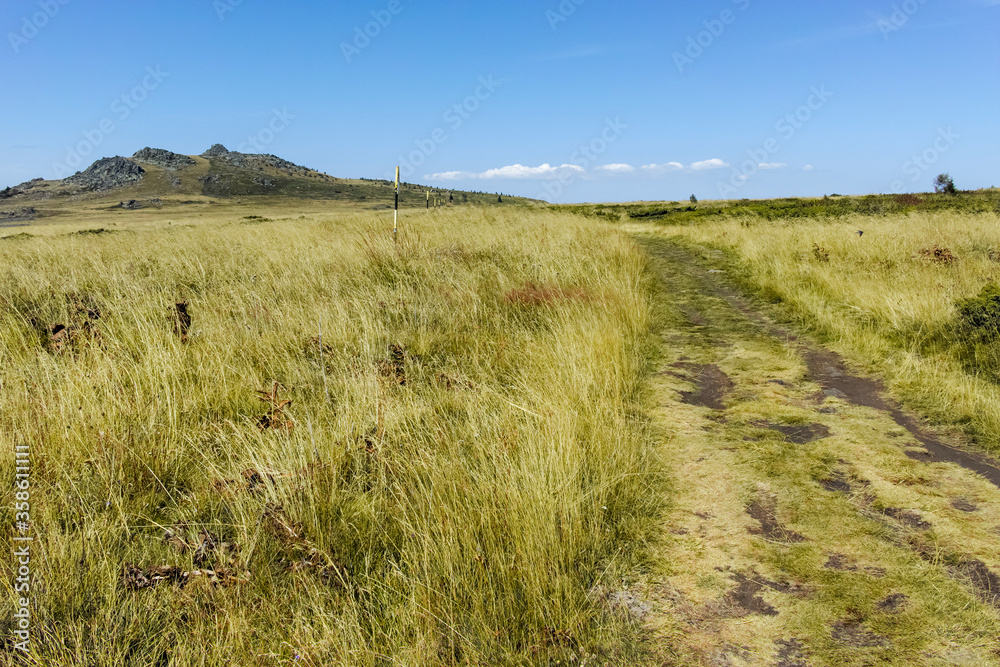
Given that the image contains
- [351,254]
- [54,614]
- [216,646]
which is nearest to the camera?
[216,646]

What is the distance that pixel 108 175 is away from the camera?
91625mm

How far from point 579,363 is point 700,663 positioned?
8.35 feet

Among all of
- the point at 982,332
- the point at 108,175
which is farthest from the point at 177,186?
the point at 982,332

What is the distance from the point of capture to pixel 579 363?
416cm

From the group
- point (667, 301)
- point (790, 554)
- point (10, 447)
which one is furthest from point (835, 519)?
point (667, 301)

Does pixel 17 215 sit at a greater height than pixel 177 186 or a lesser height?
lesser

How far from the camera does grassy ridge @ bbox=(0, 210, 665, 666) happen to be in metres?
1.82

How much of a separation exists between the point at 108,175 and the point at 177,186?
14654 mm

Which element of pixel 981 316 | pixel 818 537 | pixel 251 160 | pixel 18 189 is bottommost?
pixel 818 537

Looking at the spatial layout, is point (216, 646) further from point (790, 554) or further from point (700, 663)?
point (790, 554)
